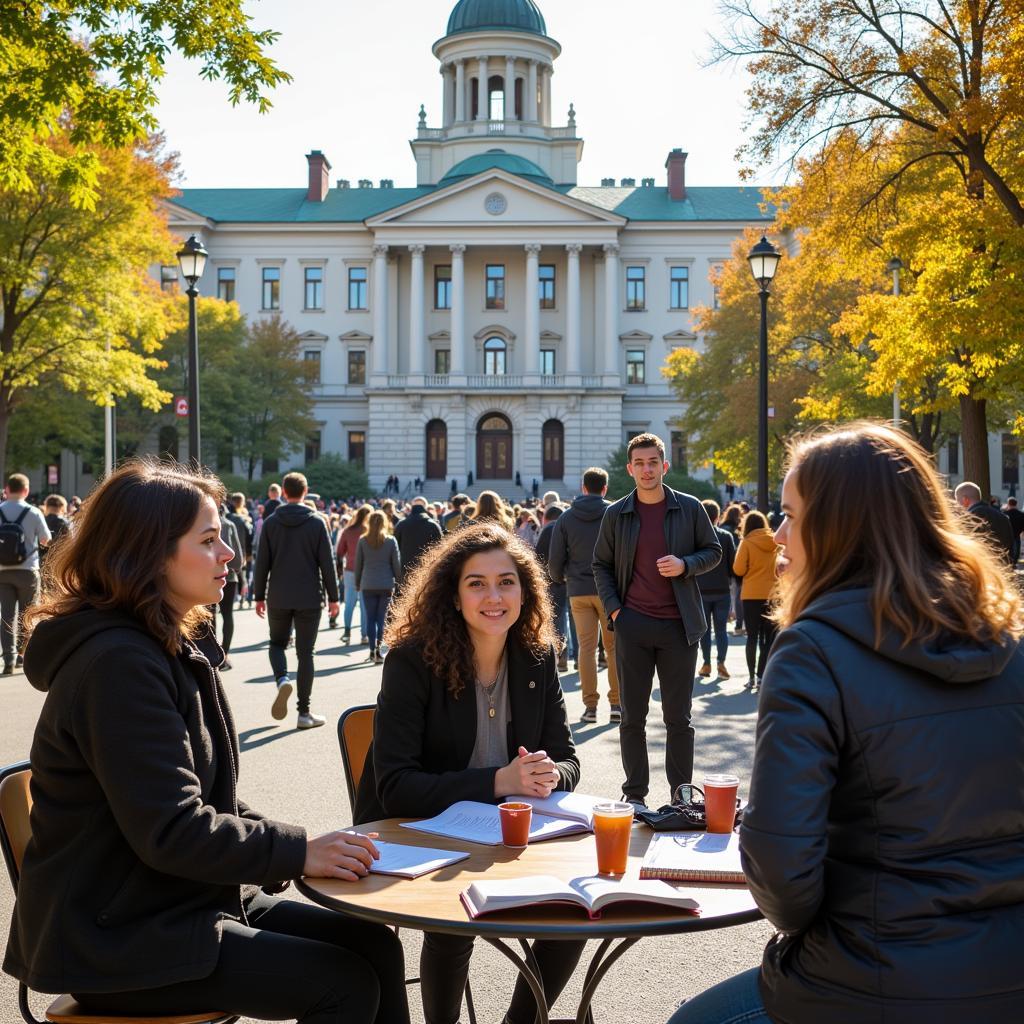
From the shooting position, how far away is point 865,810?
2.29 m

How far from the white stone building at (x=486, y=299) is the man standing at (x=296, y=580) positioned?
5284 cm

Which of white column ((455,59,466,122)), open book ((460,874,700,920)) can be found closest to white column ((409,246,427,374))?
white column ((455,59,466,122))

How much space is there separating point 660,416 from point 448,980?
2561 inches

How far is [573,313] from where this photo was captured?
66625 millimetres

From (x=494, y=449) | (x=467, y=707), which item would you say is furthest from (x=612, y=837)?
(x=494, y=449)

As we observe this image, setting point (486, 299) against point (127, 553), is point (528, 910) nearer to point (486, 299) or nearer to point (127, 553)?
point (127, 553)

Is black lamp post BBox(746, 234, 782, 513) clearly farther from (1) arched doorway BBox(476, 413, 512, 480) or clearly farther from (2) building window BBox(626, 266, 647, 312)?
(2) building window BBox(626, 266, 647, 312)

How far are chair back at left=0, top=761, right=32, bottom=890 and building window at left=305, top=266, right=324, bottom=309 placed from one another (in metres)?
69.2

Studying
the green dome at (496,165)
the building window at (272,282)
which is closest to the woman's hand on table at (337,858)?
the green dome at (496,165)

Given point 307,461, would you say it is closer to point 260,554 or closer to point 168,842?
point 260,554

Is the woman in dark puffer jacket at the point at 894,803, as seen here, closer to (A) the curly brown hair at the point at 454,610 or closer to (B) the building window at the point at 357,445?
(A) the curly brown hair at the point at 454,610

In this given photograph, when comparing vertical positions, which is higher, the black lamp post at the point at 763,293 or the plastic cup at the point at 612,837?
the black lamp post at the point at 763,293

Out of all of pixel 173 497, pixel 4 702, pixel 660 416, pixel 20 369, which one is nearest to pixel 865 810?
pixel 173 497

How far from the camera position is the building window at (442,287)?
229 ft
